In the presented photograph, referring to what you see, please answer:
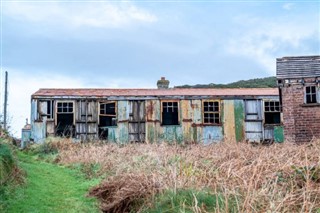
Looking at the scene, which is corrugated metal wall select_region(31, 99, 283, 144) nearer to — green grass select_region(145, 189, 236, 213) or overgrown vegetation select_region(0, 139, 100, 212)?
overgrown vegetation select_region(0, 139, 100, 212)

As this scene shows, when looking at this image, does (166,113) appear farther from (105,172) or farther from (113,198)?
(113,198)

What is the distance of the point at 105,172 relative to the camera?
1134 centimetres

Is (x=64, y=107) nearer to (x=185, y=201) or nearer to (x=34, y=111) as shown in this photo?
(x=34, y=111)

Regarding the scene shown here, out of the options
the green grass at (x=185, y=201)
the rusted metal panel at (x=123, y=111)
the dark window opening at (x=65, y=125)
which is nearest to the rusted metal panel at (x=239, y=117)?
the rusted metal panel at (x=123, y=111)

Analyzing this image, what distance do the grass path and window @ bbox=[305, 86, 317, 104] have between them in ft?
36.8

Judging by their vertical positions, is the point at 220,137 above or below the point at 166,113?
below

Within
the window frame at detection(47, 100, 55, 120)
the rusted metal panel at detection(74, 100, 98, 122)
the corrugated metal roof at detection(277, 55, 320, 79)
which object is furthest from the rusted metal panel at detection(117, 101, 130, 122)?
the corrugated metal roof at detection(277, 55, 320, 79)

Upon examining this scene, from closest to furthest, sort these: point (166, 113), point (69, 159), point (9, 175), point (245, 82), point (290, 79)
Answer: point (9, 175), point (69, 159), point (290, 79), point (166, 113), point (245, 82)

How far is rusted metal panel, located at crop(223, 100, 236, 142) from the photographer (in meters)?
22.7

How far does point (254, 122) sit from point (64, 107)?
35.6ft

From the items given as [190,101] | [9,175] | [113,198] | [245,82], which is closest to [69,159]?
[9,175]

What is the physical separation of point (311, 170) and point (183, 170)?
2320 mm

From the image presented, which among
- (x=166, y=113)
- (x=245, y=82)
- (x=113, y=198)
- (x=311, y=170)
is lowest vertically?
(x=113, y=198)

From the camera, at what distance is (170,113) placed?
79.0 feet
